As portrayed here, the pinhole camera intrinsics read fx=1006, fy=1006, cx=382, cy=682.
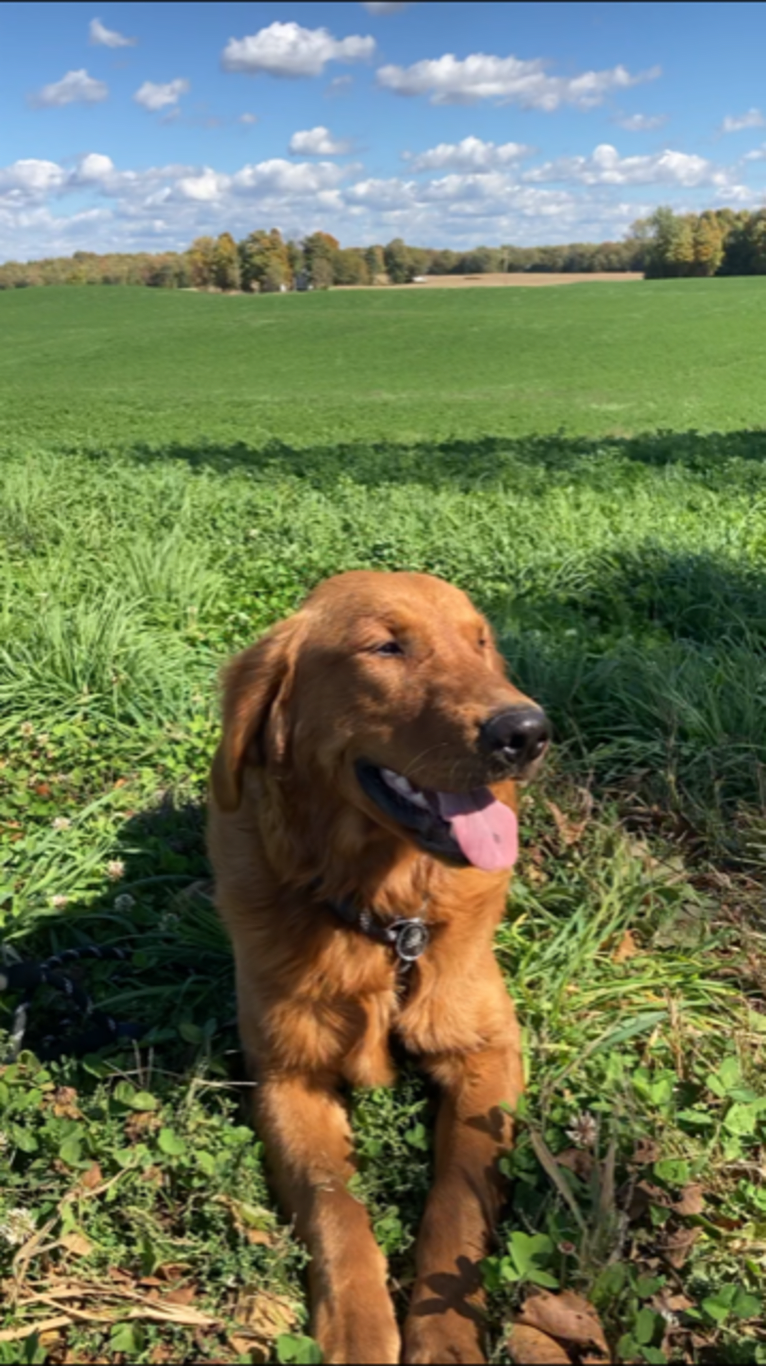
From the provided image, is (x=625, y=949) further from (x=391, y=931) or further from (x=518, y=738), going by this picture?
(x=518, y=738)

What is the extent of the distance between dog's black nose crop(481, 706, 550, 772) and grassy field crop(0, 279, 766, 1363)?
86cm

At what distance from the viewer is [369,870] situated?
8.43 feet

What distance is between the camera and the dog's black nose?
2.24m

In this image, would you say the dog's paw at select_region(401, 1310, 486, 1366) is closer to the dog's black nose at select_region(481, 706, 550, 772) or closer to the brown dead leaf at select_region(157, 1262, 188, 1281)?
the brown dead leaf at select_region(157, 1262, 188, 1281)

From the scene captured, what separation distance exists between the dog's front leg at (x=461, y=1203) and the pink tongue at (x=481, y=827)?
546 millimetres

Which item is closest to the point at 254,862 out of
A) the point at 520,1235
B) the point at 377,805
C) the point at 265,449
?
the point at 377,805

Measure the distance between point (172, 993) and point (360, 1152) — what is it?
877 mm

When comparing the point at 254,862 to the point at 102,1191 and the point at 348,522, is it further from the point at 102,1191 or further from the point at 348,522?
the point at 348,522

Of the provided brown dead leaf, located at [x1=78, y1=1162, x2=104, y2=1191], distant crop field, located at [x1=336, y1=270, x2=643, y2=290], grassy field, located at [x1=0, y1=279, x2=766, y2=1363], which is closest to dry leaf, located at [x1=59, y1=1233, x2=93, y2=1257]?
grassy field, located at [x1=0, y1=279, x2=766, y2=1363]

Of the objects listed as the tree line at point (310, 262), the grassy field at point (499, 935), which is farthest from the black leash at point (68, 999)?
the tree line at point (310, 262)

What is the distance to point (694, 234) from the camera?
286ft

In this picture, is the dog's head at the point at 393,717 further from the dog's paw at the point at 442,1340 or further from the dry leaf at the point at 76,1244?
the dry leaf at the point at 76,1244

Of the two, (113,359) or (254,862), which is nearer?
(254,862)

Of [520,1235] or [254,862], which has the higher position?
[254,862]
